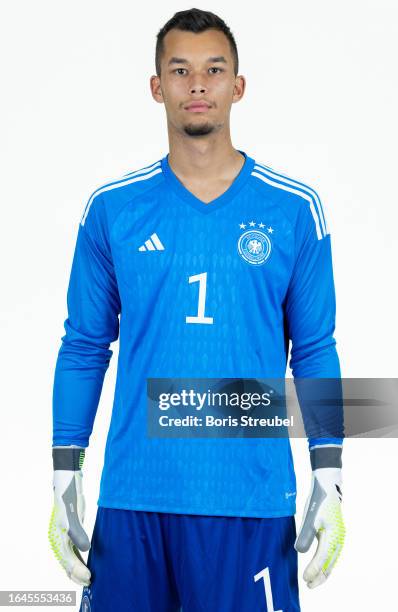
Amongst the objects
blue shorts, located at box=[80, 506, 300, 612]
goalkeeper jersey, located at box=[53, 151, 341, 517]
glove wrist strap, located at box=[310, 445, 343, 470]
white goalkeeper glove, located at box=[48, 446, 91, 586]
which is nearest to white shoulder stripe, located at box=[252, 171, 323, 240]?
goalkeeper jersey, located at box=[53, 151, 341, 517]

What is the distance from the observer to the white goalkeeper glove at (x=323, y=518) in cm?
296

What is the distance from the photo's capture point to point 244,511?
2.93 meters

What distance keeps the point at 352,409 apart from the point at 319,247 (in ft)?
1.64

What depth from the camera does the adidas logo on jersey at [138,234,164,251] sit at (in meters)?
3.03

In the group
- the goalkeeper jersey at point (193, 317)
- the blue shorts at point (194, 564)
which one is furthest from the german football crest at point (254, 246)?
the blue shorts at point (194, 564)

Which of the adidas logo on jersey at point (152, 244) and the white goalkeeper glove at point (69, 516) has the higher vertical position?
the adidas logo on jersey at point (152, 244)

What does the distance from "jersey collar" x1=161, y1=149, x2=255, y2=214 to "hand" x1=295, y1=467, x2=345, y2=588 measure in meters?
0.74

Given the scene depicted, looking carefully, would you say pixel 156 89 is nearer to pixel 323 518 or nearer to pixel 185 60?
pixel 185 60

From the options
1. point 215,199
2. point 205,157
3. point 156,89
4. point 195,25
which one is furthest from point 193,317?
point 195,25

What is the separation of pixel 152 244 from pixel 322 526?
84cm

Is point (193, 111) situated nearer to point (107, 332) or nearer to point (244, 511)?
point (107, 332)

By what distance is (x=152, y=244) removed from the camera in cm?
304

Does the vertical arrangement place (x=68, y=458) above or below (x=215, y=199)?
below

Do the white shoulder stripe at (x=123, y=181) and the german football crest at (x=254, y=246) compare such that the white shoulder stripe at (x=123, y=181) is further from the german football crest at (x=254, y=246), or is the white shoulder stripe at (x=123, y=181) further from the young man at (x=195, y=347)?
the german football crest at (x=254, y=246)
